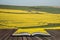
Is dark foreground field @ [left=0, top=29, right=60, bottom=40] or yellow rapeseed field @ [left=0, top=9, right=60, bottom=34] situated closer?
dark foreground field @ [left=0, top=29, right=60, bottom=40]

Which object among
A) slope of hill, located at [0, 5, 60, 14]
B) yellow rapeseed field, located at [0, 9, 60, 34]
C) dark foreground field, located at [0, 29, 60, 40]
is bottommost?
dark foreground field, located at [0, 29, 60, 40]

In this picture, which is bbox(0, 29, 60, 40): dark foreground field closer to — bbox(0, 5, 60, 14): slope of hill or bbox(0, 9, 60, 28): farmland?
bbox(0, 9, 60, 28): farmland

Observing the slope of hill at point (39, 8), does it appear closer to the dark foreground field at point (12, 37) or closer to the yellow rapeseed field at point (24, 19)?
the yellow rapeseed field at point (24, 19)

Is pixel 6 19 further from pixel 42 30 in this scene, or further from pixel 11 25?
pixel 42 30

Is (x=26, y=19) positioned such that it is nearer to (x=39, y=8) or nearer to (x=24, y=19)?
(x=24, y=19)

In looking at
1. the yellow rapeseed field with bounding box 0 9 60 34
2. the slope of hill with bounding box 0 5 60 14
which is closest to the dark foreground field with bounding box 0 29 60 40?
the yellow rapeseed field with bounding box 0 9 60 34

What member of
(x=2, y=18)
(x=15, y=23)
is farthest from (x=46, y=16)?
(x=2, y=18)

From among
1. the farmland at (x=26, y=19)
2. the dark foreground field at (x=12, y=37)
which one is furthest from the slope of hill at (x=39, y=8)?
the dark foreground field at (x=12, y=37)

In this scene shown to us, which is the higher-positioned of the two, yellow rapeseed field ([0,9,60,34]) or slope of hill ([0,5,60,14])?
slope of hill ([0,5,60,14])

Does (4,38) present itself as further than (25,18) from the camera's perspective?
No

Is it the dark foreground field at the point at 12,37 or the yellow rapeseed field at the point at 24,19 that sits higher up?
the yellow rapeseed field at the point at 24,19

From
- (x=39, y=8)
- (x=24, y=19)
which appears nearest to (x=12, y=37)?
(x=24, y=19)
